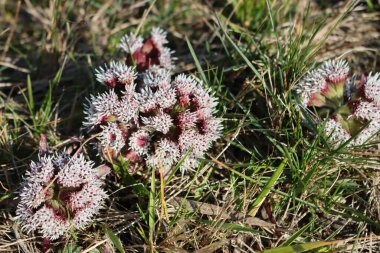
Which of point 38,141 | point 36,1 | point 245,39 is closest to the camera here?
point 38,141

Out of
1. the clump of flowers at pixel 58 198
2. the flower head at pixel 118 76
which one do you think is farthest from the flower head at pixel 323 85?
the clump of flowers at pixel 58 198

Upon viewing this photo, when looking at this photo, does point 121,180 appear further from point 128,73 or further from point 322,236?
point 322,236

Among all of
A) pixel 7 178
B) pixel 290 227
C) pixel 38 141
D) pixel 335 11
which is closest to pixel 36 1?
pixel 38 141

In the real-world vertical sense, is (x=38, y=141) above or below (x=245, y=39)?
below

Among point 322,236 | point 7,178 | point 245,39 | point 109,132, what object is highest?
point 245,39

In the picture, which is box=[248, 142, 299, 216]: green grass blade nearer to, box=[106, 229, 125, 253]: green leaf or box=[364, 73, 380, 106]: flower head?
box=[364, 73, 380, 106]: flower head

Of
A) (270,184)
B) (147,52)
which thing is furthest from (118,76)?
(270,184)

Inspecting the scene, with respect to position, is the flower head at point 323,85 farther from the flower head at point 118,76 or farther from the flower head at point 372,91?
the flower head at point 118,76

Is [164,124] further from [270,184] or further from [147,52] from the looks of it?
[147,52]
